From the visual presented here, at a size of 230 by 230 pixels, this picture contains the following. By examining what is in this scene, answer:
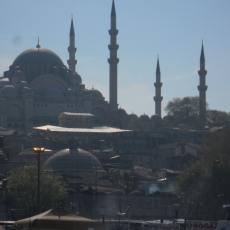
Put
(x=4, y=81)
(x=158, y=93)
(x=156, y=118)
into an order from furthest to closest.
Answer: (x=158, y=93) < (x=4, y=81) < (x=156, y=118)

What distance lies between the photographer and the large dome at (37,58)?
9412 cm

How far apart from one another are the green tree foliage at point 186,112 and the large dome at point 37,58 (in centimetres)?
1697

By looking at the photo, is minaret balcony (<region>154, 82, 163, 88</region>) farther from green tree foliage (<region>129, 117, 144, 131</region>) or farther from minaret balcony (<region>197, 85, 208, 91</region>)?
green tree foliage (<region>129, 117, 144, 131</region>)

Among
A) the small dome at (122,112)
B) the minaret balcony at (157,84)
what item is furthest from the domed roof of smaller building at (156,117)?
the minaret balcony at (157,84)

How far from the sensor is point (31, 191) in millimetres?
34125

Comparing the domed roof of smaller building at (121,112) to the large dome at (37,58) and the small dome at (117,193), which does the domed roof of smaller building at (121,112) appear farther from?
the small dome at (117,193)

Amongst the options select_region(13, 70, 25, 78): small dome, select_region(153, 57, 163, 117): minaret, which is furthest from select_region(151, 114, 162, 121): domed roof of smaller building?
select_region(13, 70, 25, 78): small dome

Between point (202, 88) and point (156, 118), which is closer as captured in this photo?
point (202, 88)

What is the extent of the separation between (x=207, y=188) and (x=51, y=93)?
171 feet

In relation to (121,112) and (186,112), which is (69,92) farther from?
(186,112)

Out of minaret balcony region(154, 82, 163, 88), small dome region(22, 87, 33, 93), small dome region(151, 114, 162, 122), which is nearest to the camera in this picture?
small dome region(22, 87, 33, 93)

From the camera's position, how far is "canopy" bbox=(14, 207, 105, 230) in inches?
671

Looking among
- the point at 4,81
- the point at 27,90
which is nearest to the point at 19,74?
the point at 4,81

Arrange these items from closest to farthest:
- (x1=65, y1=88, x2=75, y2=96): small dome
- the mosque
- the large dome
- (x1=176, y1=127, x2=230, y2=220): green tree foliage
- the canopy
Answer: the canopy
(x1=176, y1=127, x2=230, y2=220): green tree foliage
the mosque
(x1=65, y1=88, x2=75, y2=96): small dome
the large dome
